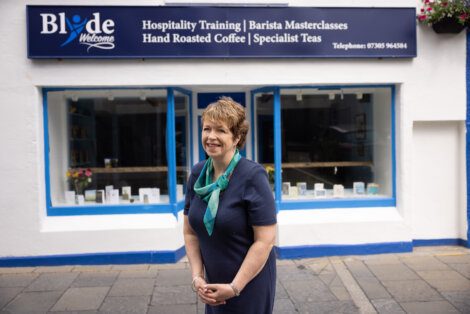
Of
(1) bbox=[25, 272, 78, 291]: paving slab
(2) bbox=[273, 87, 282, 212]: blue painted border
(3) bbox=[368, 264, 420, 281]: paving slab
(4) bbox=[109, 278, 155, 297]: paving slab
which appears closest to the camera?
(4) bbox=[109, 278, 155, 297]: paving slab

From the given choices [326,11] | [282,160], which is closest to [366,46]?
[326,11]

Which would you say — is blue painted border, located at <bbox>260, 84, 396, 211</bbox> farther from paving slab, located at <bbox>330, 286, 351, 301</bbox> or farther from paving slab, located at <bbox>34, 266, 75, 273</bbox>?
paving slab, located at <bbox>34, 266, 75, 273</bbox>

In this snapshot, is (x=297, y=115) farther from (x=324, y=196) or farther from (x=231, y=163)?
(x=231, y=163)

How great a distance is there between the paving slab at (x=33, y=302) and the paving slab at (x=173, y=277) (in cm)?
120

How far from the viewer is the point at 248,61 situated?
6617mm

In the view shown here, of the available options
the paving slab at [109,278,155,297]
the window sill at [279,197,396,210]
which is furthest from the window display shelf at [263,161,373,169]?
the paving slab at [109,278,155,297]

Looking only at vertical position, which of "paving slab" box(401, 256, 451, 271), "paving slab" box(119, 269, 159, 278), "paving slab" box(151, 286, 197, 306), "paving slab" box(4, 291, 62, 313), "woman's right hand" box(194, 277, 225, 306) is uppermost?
"woman's right hand" box(194, 277, 225, 306)

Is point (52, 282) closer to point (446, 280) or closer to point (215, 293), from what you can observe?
point (215, 293)

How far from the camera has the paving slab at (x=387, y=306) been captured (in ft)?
15.8

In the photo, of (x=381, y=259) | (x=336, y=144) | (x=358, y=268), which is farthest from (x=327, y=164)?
(x=358, y=268)

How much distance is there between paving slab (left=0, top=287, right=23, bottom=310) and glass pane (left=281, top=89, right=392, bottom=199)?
386cm

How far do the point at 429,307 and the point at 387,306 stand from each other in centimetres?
42

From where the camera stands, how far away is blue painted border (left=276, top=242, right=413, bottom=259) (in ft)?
22.2

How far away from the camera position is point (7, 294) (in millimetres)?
5434
